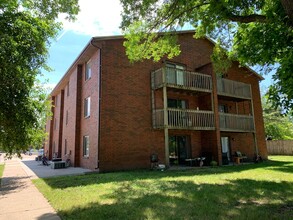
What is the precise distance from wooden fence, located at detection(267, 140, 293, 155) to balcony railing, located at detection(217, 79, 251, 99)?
1350cm

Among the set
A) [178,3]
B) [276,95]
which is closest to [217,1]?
[178,3]

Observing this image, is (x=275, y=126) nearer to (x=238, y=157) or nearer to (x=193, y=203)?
(x=238, y=157)

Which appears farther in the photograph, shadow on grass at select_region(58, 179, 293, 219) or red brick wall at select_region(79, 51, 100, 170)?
red brick wall at select_region(79, 51, 100, 170)

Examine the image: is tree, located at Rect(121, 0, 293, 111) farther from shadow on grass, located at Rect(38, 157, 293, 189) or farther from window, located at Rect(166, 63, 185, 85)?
shadow on grass, located at Rect(38, 157, 293, 189)

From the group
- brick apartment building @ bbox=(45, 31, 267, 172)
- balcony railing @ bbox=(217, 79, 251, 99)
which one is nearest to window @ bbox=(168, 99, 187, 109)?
brick apartment building @ bbox=(45, 31, 267, 172)

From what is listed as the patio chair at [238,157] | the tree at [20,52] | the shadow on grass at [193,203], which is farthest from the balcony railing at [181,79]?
the shadow on grass at [193,203]

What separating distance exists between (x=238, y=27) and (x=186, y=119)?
7.07 meters

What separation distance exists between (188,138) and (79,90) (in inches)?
368

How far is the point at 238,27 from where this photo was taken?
35.5ft

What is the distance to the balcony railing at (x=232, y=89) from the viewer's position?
18469 mm

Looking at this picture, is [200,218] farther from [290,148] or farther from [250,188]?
[290,148]

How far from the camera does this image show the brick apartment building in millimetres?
15328

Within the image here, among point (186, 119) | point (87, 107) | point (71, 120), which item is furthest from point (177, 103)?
point (71, 120)

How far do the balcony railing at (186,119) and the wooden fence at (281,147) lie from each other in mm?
17137
